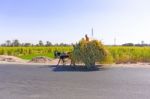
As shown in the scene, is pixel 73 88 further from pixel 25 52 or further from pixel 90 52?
pixel 25 52

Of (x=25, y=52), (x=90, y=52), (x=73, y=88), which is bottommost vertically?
(x=73, y=88)

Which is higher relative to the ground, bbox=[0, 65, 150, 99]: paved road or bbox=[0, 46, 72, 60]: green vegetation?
bbox=[0, 46, 72, 60]: green vegetation

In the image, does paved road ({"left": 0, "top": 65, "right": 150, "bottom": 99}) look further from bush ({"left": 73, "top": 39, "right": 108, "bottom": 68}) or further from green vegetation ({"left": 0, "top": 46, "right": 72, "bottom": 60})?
green vegetation ({"left": 0, "top": 46, "right": 72, "bottom": 60})

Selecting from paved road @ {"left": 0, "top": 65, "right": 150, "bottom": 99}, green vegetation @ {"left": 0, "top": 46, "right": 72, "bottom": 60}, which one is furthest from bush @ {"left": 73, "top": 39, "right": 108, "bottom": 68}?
green vegetation @ {"left": 0, "top": 46, "right": 72, "bottom": 60}

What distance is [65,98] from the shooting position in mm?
12742

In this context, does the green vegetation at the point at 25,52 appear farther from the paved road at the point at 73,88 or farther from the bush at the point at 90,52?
the paved road at the point at 73,88

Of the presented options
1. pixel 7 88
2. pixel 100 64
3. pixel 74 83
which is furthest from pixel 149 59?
pixel 7 88

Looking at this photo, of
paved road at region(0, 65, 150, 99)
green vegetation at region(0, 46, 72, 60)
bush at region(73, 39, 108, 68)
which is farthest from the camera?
green vegetation at region(0, 46, 72, 60)

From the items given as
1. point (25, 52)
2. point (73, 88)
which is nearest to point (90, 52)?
point (73, 88)

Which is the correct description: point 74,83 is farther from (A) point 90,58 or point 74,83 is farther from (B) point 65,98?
(A) point 90,58

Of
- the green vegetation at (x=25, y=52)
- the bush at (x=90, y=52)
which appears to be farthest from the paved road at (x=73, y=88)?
the green vegetation at (x=25, y=52)

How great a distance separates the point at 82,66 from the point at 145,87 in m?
11.8

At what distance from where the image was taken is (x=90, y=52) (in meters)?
25.6

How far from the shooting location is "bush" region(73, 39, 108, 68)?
83.8 ft
